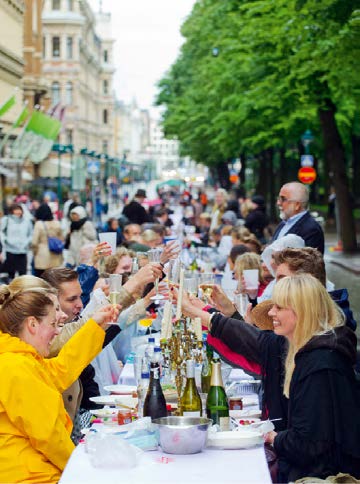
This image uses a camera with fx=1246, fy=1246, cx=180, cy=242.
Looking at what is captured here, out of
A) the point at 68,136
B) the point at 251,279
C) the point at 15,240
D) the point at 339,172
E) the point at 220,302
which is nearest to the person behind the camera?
the point at 220,302

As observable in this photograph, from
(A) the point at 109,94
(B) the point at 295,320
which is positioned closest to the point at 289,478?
(B) the point at 295,320

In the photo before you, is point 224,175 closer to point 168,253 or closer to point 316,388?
point 168,253

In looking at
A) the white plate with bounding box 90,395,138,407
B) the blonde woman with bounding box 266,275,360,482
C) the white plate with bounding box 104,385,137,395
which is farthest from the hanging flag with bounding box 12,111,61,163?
the blonde woman with bounding box 266,275,360,482

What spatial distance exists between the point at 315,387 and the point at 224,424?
56 cm

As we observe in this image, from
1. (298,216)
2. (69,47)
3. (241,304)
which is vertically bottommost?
(241,304)

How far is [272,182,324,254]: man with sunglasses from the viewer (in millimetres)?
12453

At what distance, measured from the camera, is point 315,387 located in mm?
5930

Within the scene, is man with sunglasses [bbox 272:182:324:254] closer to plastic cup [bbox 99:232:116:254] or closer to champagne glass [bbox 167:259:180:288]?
plastic cup [bbox 99:232:116:254]

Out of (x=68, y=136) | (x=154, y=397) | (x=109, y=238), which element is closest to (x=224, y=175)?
(x=68, y=136)

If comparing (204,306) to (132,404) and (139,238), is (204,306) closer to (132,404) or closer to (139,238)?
(132,404)

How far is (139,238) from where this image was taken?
675 inches

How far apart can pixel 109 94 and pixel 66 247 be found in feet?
501

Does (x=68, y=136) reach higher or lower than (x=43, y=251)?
higher

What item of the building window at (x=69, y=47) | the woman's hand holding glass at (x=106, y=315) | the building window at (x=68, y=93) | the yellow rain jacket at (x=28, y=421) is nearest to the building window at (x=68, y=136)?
the building window at (x=68, y=93)
